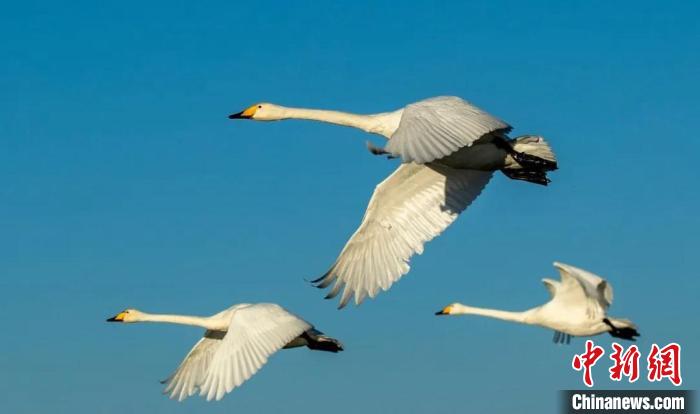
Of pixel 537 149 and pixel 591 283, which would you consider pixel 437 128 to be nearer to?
pixel 591 283

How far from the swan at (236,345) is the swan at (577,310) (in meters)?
4.13

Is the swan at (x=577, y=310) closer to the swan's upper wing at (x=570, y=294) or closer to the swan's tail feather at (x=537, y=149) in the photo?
the swan's upper wing at (x=570, y=294)

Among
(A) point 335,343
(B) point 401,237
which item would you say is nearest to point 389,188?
(B) point 401,237

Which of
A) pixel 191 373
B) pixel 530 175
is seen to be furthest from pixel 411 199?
pixel 191 373

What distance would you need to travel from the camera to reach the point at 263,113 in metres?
33.8

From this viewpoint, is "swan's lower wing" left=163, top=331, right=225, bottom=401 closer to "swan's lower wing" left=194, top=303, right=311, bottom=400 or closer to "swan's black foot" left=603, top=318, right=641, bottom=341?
"swan's lower wing" left=194, top=303, right=311, bottom=400

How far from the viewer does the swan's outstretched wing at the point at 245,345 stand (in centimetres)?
3100

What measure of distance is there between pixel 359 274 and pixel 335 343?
2527 millimetres

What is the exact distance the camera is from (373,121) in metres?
30.4

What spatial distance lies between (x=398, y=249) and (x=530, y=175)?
108 inches

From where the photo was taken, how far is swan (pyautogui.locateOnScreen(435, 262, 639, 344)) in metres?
28.4

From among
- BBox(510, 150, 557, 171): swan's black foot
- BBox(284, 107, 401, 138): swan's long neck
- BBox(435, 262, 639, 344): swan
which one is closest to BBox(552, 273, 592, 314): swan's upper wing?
BBox(435, 262, 639, 344): swan

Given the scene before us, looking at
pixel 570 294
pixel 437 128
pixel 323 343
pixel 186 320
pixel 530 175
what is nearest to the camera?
pixel 437 128

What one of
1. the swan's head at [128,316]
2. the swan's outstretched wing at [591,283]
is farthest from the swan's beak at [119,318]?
the swan's outstretched wing at [591,283]
